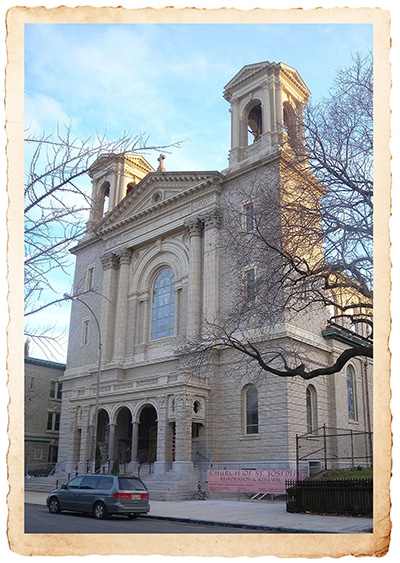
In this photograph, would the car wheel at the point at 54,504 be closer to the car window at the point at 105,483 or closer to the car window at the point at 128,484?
the car window at the point at 105,483

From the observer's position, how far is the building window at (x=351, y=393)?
39.3 meters

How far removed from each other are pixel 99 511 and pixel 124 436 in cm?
2237

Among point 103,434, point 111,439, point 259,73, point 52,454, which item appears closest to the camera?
point 111,439

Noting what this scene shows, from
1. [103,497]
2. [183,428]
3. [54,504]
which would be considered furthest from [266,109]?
[54,504]

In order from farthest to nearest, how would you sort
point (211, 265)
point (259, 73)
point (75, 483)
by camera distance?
1. point (259, 73)
2. point (211, 265)
3. point (75, 483)

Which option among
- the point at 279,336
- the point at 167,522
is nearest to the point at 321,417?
the point at 279,336

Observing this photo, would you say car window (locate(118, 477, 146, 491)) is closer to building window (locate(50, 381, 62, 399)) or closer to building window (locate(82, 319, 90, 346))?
building window (locate(82, 319, 90, 346))

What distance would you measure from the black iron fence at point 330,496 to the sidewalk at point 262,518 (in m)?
0.46

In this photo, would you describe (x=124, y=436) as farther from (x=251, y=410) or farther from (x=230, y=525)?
(x=230, y=525)

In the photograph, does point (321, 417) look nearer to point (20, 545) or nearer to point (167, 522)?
point (167, 522)

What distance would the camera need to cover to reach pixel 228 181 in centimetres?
3991

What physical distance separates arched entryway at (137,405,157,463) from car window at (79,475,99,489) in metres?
19.2

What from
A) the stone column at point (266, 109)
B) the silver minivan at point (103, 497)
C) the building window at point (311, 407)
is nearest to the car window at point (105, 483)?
the silver minivan at point (103, 497)

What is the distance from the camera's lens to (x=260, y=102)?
4231cm
